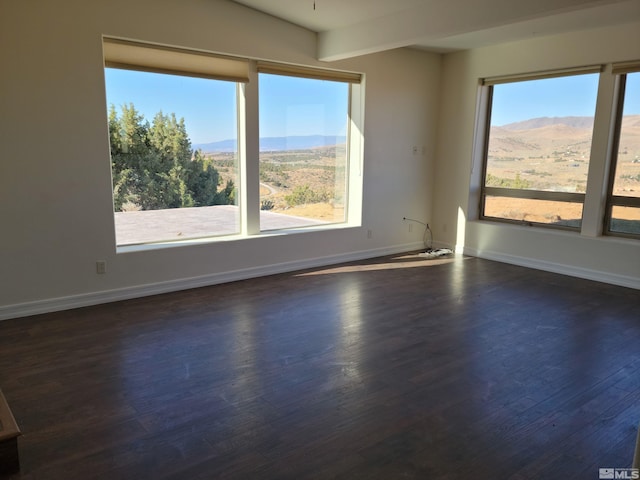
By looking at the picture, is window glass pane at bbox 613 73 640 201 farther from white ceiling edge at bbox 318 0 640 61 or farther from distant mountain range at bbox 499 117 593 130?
white ceiling edge at bbox 318 0 640 61

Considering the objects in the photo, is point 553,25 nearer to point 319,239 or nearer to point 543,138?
point 543,138

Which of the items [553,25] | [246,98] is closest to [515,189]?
[553,25]

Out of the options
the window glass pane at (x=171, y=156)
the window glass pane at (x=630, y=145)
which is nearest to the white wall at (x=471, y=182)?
the window glass pane at (x=630, y=145)

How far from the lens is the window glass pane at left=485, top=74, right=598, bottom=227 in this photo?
542cm

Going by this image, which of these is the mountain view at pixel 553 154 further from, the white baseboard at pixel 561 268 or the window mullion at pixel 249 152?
the window mullion at pixel 249 152

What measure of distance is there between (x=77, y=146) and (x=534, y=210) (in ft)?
17.2

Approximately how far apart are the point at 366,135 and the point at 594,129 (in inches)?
101

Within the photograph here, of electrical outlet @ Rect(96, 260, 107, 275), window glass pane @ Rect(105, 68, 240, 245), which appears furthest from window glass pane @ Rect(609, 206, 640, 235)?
electrical outlet @ Rect(96, 260, 107, 275)

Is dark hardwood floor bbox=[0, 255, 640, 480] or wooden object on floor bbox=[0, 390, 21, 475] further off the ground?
wooden object on floor bbox=[0, 390, 21, 475]

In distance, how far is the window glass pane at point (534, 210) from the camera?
222 inches

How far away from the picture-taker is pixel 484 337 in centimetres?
359

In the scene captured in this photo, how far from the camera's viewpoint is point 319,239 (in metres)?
5.72

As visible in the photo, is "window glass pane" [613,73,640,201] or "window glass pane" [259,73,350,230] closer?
"window glass pane" [613,73,640,201]

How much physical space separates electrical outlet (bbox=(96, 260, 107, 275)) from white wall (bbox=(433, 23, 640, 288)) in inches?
180
